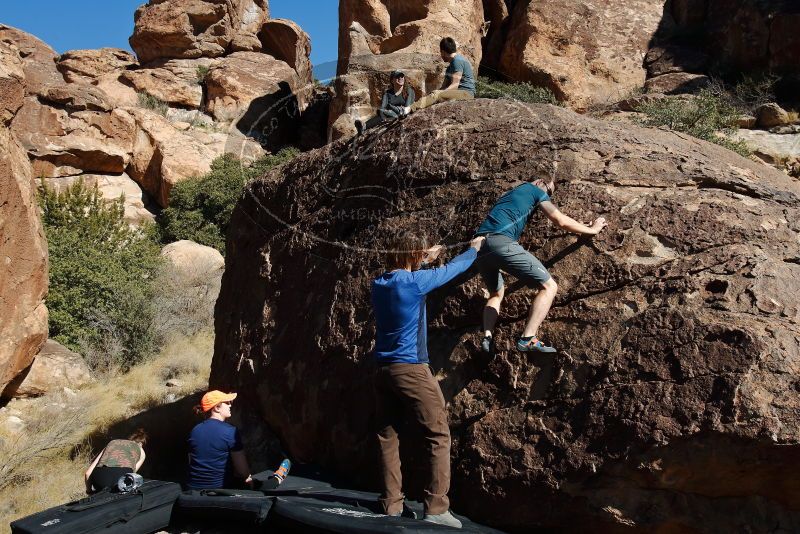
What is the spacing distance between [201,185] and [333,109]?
15.4 feet

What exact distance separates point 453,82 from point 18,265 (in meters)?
5.56

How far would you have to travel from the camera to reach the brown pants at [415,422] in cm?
337

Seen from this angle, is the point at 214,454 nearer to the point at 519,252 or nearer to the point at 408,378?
the point at 408,378

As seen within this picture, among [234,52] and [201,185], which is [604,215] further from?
[234,52]

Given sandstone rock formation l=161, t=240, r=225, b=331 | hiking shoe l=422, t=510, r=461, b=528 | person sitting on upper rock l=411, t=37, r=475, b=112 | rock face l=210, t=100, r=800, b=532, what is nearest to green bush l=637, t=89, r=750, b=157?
person sitting on upper rock l=411, t=37, r=475, b=112

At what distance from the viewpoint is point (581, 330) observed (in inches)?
151

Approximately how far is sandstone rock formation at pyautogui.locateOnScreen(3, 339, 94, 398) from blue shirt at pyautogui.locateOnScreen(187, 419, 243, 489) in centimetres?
535

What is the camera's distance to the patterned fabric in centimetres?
466

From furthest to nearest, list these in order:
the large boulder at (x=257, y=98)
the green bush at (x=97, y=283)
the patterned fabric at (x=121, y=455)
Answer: the large boulder at (x=257, y=98) < the green bush at (x=97, y=283) < the patterned fabric at (x=121, y=455)

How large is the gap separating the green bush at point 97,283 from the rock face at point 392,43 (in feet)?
19.8

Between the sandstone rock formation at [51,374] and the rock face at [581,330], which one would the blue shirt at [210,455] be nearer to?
the rock face at [581,330]

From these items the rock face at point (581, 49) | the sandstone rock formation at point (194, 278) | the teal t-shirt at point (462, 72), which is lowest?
the sandstone rock formation at point (194, 278)

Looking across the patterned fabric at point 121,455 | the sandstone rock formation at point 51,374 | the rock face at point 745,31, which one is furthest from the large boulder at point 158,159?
the patterned fabric at point 121,455

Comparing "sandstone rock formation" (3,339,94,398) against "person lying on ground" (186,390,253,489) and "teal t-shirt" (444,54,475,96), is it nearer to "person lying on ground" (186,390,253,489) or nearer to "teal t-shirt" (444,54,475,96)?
"person lying on ground" (186,390,253,489)
